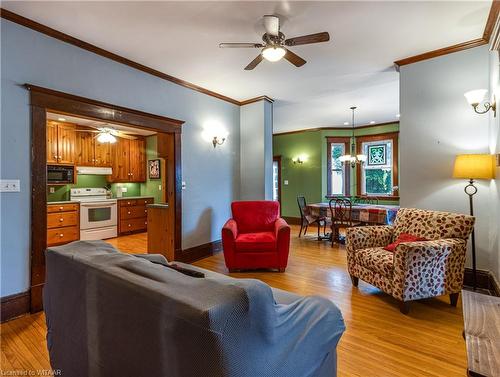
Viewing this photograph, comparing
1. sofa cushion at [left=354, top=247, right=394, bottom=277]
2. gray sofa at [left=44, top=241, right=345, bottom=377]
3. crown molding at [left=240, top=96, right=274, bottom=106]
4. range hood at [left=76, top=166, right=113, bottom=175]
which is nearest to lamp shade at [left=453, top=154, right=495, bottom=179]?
sofa cushion at [left=354, top=247, right=394, bottom=277]

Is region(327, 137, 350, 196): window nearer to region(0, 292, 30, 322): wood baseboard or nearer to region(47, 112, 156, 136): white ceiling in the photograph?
region(47, 112, 156, 136): white ceiling

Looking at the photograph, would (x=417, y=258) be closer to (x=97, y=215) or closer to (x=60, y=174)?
(x=97, y=215)

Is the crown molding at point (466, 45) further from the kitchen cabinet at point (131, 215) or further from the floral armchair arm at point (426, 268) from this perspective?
the kitchen cabinet at point (131, 215)

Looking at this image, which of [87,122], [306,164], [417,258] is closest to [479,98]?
[417,258]

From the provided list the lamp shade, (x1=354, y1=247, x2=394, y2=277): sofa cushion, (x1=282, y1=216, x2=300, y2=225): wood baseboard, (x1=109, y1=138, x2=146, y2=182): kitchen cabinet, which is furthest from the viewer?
(x1=282, y1=216, x2=300, y2=225): wood baseboard

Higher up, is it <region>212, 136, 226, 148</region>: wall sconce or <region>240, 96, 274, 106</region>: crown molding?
<region>240, 96, 274, 106</region>: crown molding

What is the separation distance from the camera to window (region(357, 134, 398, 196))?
→ 6.76 metres

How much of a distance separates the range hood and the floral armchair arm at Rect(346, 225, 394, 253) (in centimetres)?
565

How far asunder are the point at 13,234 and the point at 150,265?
2128 millimetres

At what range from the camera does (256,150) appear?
16.0 feet

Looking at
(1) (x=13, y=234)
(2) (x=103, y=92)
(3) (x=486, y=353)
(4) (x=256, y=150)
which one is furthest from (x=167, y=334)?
(4) (x=256, y=150)

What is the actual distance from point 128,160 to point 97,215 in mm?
1694

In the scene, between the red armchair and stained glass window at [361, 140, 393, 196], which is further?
stained glass window at [361, 140, 393, 196]

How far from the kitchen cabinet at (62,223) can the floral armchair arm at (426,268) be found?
5.49m
